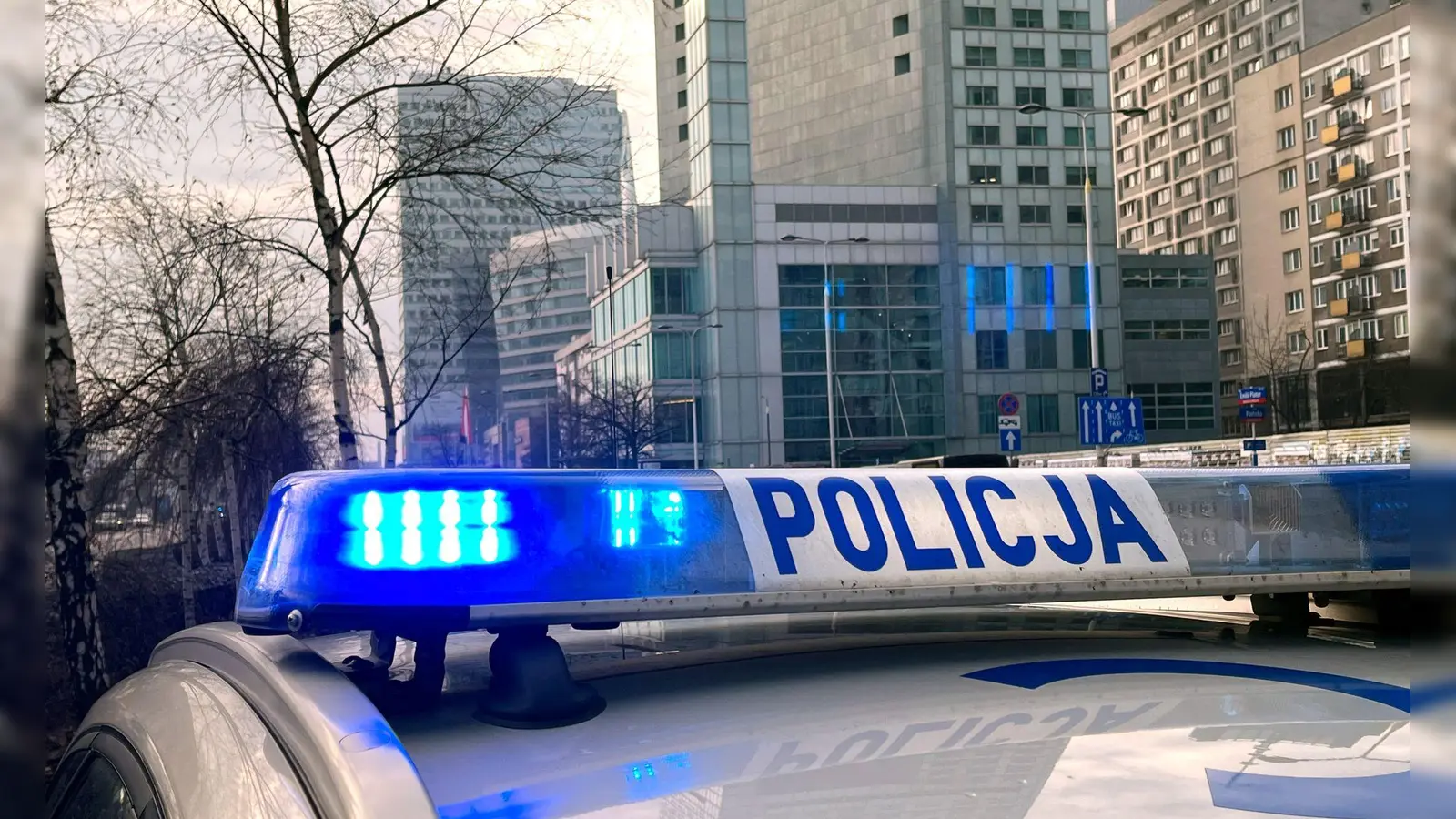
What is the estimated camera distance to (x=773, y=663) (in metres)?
2.70

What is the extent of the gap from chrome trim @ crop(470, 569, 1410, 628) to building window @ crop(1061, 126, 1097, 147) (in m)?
83.7

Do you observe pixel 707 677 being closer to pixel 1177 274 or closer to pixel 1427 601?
pixel 1427 601

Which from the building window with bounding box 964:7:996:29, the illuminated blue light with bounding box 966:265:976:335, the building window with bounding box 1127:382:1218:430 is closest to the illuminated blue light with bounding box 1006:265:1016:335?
the illuminated blue light with bounding box 966:265:976:335

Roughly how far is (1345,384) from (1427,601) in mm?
90878

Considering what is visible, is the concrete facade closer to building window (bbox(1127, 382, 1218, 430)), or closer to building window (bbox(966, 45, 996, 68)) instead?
building window (bbox(1127, 382, 1218, 430))

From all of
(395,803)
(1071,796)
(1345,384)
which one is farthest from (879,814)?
(1345,384)

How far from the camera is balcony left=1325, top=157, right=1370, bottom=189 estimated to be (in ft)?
284

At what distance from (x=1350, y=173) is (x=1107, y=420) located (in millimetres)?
65946

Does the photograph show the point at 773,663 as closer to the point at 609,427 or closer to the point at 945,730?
the point at 945,730

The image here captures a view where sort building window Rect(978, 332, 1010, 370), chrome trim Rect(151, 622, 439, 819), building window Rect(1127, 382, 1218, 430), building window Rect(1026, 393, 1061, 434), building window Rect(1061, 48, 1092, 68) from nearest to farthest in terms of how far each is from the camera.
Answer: chrome trim Rect(151, 622, 439, 819) → building window Rect(1026, 393, 1061, 434) → building window Rect(978, 332, 1010, 370) → building window Rect(1061, 48, 1092, 68) → building window Rect(1127, 382, 1218, 430)

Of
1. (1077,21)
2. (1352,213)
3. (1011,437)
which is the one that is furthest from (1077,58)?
(1011,437)

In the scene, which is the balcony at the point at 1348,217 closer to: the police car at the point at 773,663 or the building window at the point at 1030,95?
the building window at the point at 1030,95

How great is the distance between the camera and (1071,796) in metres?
1.75

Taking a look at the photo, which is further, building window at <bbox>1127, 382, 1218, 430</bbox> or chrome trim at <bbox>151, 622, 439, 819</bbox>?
building window at <bbox>1127, 382, 1218, 430</bbox>
